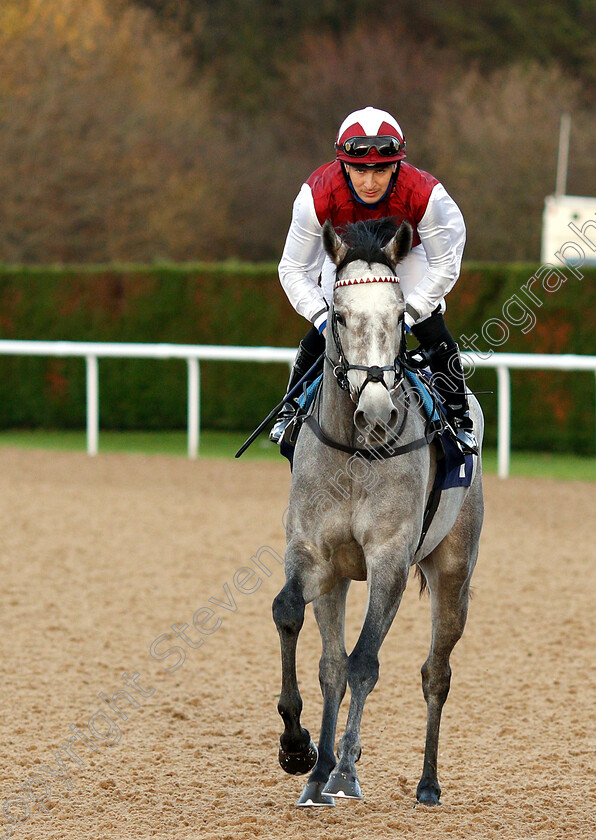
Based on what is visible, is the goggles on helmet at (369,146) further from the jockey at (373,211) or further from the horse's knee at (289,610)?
the horse's knee at (289,610)

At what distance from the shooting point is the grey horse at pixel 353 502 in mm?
3541

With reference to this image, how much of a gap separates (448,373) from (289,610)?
118 cm

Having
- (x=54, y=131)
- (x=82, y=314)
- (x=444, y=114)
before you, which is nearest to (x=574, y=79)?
(x=444, y=114)

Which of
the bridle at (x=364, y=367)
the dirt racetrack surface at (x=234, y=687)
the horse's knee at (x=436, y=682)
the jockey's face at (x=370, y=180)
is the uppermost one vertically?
the jockey's face at (x=370, y=180)

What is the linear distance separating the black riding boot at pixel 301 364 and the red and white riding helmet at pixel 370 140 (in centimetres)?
66

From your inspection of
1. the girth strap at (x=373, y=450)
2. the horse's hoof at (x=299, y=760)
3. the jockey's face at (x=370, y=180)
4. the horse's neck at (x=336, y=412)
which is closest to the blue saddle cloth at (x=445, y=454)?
the girth strap at (x=373, y=450)

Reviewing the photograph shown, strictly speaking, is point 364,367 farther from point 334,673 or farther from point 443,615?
point 443,615

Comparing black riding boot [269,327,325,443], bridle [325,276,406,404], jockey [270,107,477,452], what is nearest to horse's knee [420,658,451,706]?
black riding boot [269,327,325,443]

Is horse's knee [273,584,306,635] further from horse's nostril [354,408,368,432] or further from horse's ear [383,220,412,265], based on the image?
horse's ear [383,220,412,265]

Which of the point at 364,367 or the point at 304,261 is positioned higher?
the point at 304,261

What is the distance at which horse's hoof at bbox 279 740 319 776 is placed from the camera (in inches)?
148

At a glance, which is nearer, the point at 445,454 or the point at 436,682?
the point at 445,454

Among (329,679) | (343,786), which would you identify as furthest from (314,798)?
(329,679)

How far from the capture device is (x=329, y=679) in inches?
157
